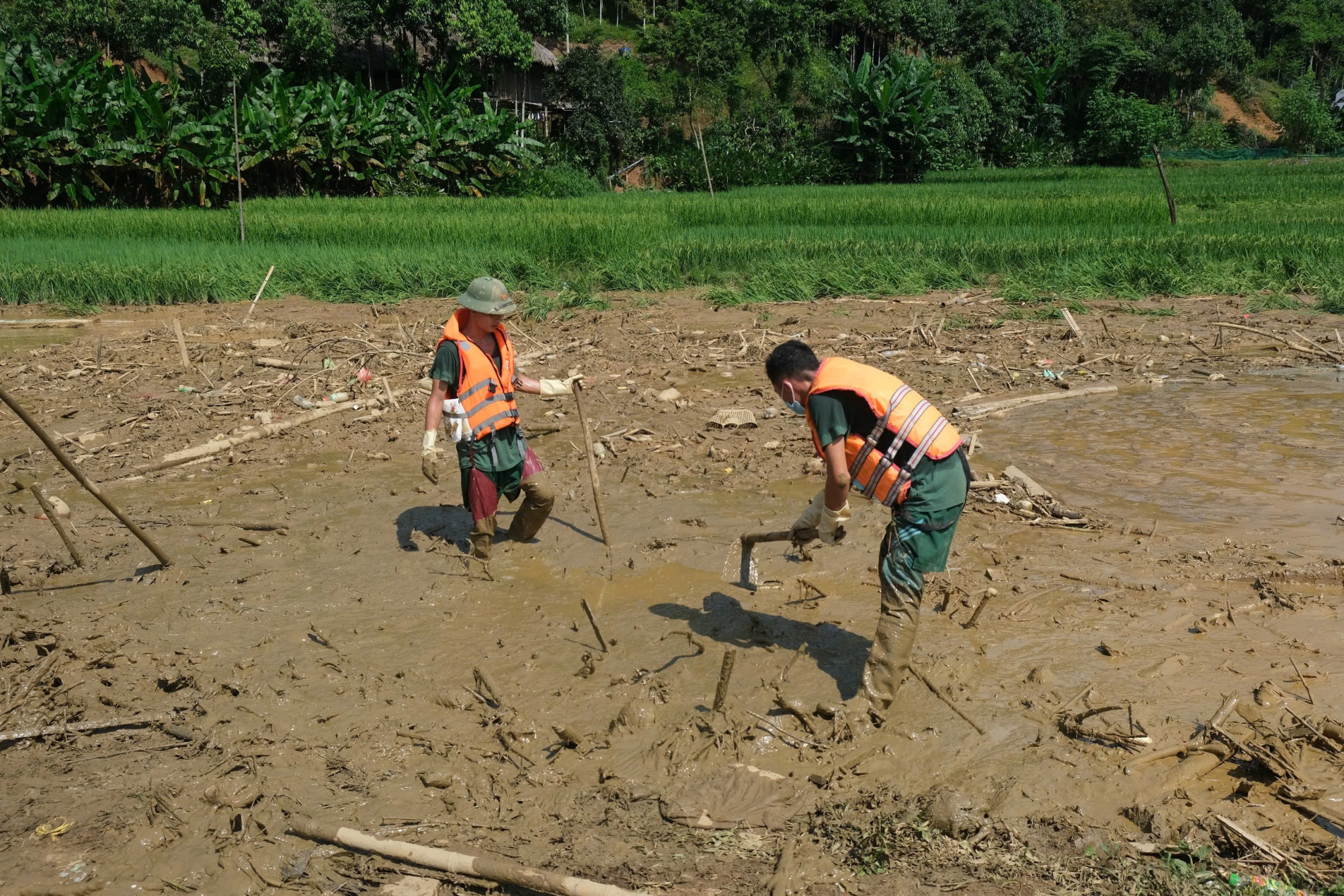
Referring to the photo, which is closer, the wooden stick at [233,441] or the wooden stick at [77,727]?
the wooden stick at [77,727]

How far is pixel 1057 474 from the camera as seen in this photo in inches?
270

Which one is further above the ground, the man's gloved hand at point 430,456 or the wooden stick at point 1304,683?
the man's gloved hand at point 430,456

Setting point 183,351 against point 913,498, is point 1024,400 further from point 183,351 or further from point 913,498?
point 183,351

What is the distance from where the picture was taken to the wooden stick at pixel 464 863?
120 inches

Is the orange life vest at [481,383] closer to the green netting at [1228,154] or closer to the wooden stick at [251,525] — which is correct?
the wooden stick at [251,525]

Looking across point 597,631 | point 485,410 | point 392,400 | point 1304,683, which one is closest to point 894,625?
point 597,631

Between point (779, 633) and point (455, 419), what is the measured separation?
6.08ft

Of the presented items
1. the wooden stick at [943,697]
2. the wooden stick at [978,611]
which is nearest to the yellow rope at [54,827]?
the wooden stick at [943,697]

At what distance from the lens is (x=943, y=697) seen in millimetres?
4152

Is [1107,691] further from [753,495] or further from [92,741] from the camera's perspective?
[92,741]

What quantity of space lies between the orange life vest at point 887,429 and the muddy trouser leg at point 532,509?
2093 mm

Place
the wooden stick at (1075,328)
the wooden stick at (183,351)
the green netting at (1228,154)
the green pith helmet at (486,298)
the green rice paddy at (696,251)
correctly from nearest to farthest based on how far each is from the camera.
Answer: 1. the green pith helmet at (486,298)
2. the wooden stick at (183,351)
3. the wooden stick at (1075,328)
4. the green rice paddy at (696,251)
5. the green netting at (1228,154)

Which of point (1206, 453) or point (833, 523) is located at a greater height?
point (833, 523)

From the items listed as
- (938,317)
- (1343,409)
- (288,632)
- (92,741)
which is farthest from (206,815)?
(938,317)
